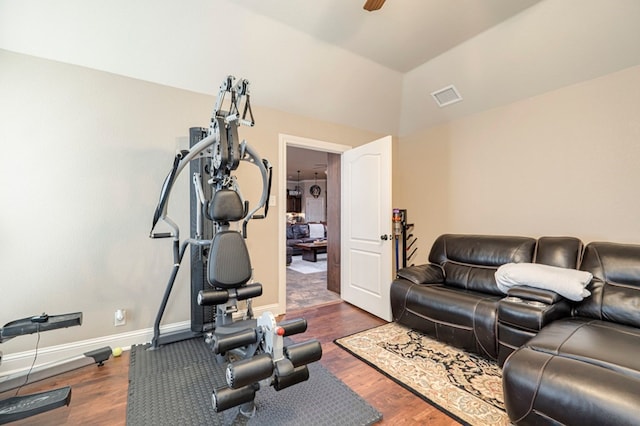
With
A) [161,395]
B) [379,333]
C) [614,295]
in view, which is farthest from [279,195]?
[614,295]

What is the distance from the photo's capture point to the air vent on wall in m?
3.22

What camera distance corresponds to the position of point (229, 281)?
1.88 metres

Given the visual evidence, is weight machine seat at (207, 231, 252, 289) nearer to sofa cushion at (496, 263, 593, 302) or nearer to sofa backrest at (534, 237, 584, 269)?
sofa cushion at (496, 263, 593, 302)

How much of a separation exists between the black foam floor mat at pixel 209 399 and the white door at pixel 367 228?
4.31ft

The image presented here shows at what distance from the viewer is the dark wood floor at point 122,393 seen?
1.57 m

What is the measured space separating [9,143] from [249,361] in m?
2.42

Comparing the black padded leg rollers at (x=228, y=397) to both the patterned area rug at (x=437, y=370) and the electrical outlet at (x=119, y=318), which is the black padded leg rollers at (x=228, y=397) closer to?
the patterned area rug at (x=437, y=370)

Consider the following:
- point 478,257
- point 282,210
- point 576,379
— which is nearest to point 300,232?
point 282,210

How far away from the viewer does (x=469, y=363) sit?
7.01ft

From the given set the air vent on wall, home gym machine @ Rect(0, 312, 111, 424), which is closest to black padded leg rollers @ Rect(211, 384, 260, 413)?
home gym machine @ Rect(0, 312, 111, 424)

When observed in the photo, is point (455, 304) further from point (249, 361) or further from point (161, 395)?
point (161, 395)

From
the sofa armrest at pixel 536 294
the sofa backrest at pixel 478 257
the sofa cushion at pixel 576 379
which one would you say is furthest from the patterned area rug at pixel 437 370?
the sofa backrest at pixel 478 257

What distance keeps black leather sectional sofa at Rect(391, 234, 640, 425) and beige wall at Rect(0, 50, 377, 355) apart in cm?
247

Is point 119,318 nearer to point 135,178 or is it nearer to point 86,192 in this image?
point 86,192
